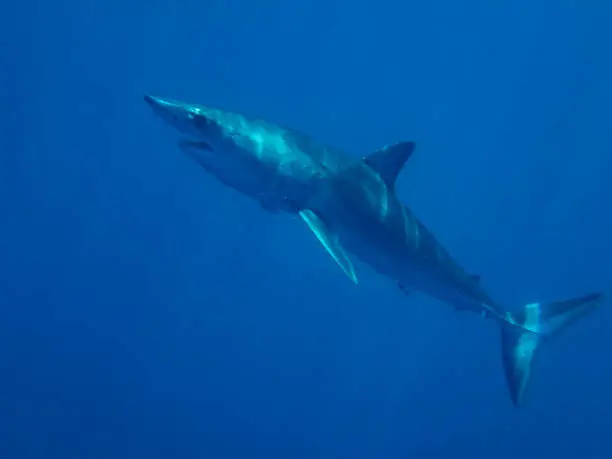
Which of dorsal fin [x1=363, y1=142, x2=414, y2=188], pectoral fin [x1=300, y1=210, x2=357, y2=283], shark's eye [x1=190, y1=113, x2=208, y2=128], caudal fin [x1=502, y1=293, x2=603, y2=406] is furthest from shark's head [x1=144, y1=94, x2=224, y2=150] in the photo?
caudal fin [x1=502, y1=293, x2=603, y2=406]

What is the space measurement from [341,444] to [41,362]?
8615 mm

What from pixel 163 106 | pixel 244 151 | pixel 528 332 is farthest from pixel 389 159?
pixel 528 332

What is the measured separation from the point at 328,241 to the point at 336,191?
60 cm

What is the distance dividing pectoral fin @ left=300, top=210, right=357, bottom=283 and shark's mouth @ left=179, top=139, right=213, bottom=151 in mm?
993

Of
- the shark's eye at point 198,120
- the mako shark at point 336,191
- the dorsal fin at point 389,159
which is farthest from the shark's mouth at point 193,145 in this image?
the dorsal fin at point 389,159

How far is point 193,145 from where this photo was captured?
15.8 ft

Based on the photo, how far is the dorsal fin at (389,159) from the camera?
230 inches

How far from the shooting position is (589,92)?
2602cm

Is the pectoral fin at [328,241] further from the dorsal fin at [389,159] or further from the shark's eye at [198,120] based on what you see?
the shark's eye at [198,120]

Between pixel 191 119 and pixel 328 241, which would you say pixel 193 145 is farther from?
pixel 328 241

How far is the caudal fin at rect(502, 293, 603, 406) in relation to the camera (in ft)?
24.7

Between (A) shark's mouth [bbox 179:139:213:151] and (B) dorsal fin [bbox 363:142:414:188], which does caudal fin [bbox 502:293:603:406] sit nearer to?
(B) dorsal fin [bbox 363:142:414:188]

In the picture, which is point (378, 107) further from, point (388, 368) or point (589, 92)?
point (388, 368)

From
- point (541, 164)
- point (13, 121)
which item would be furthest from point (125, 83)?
point (541, 164)
